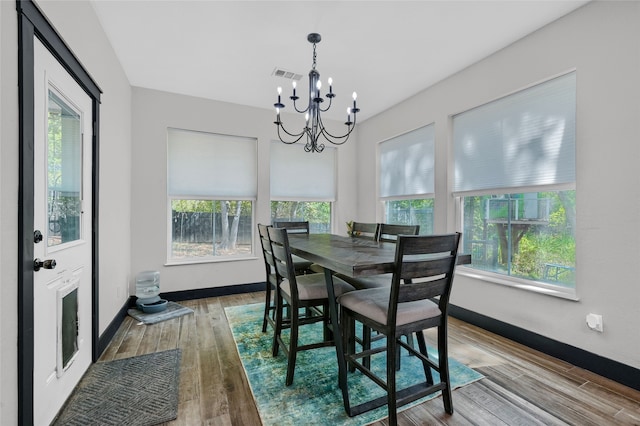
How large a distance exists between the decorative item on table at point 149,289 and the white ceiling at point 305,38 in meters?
2.34

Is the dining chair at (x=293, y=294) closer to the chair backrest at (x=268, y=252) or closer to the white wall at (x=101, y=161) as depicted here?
the chair backrest at (x=268, y=252)

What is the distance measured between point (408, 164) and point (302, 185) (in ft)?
5.42

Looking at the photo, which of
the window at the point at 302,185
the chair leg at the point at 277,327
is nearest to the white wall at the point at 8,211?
the chair leg at the point at 277,327

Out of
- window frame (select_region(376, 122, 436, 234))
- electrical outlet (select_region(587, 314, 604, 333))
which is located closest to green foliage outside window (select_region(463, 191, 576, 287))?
electrical outlet (select_region(587, 314, 604, 333))

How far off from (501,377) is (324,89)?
3.40 metres

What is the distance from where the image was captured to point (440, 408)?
1.79 m

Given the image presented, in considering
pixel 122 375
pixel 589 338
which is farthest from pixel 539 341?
pixel 122 375

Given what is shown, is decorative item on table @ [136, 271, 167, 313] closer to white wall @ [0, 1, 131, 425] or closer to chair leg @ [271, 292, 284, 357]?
white wall @ [0, 1, 131, 425]

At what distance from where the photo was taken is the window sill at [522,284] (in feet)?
7.87

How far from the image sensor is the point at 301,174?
4766mm

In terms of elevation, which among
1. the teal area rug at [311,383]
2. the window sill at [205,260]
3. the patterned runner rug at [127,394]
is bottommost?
the patterned runner rug at [127,394]

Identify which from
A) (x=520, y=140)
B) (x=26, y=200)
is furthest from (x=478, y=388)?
(x=26, y=200)

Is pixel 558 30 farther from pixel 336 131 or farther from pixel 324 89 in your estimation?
pixel 336 131

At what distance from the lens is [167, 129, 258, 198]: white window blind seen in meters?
3.97
